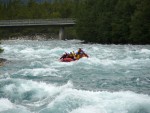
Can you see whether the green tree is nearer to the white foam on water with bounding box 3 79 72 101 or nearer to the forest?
the forest

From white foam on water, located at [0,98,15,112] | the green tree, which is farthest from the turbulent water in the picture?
the green tree

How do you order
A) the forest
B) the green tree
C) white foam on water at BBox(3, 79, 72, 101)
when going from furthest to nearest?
the forest < the green tree < white foam on water at BBox(3, 79, 72, 101)

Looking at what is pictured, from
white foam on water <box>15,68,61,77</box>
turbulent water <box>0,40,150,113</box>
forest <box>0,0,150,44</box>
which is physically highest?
turbulent water <box>0,40,150,113</box>

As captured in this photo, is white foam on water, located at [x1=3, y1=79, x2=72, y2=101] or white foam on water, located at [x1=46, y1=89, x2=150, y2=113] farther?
white foam on water, located at [x1=3, y1=79, x2=72, y2=101]

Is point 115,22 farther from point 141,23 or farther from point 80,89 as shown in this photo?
point 80,89

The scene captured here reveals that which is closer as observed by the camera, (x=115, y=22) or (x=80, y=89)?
(x=80, y=89)

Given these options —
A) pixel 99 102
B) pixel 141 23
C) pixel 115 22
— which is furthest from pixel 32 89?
pixel 115 22

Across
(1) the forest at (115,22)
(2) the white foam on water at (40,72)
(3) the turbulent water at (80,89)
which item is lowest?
(1) the forest at (115,22)

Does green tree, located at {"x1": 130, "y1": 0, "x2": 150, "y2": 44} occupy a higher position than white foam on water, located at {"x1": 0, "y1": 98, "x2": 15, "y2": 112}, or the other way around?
white foam on water, located at {"x1": 0, "y1": 98, "x2": 15, "y2": 112}

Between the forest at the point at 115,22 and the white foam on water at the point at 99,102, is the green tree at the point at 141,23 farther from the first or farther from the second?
the white foam on water at the point at 99,102

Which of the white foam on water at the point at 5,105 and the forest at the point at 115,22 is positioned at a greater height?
the white foam on water at the point at 5,105

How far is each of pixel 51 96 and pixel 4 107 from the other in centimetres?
285

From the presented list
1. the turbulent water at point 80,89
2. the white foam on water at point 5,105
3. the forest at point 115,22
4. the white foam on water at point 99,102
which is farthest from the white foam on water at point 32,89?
the forest at point 115,22

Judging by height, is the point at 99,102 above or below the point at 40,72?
above
